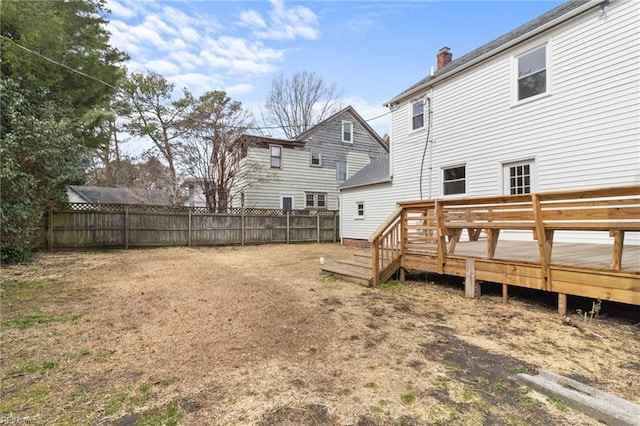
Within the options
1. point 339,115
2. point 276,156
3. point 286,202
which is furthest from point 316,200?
point 339,115

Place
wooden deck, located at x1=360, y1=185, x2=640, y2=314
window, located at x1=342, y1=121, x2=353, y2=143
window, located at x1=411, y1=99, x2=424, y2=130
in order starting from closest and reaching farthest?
wooden deck, located at x1=360, y1=185, x2=640, y2=314, window, located at x1=411, y1=99, x2=424, y2=130, window, located at x1=342, y1=121, x2=353, y2=143

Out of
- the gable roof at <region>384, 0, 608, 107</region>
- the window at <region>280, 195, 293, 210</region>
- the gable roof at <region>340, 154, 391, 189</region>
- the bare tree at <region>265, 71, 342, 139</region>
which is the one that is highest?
the bare tree at <region>265, 71, 342, 139</region>

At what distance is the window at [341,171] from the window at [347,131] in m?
1.62

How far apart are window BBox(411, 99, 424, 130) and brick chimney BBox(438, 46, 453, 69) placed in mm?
2576

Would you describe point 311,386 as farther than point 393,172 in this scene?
No

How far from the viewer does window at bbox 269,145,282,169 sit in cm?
1798

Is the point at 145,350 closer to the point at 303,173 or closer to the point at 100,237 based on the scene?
the point at 100,237

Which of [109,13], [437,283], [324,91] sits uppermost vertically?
[324,91]

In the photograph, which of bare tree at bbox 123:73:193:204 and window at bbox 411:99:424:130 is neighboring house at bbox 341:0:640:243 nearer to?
window at bbox 411:99:424:130

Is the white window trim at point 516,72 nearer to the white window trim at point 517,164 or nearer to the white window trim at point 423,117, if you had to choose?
the white window trim at point 517,164

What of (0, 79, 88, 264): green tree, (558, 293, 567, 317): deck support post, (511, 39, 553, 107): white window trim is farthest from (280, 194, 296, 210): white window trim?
(558, 293, 567, 317): deck support post

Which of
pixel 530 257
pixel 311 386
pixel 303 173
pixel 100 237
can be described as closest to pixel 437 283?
pixel 530 257

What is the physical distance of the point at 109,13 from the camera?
38.8ft

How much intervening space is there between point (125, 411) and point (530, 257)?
216 inches
